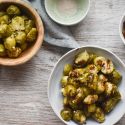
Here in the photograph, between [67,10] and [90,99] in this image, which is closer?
[90,99]

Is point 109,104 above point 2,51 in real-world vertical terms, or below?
below

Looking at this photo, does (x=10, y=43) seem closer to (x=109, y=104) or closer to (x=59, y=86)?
(x=59, y=86)

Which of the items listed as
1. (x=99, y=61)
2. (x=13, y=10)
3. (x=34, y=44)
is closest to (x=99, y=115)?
(x=99, y=61)

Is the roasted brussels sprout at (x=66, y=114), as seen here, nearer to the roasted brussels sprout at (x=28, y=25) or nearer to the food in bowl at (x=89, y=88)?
the food in bowl at (x=89, y=88)

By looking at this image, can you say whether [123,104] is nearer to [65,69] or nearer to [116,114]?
[116,114]

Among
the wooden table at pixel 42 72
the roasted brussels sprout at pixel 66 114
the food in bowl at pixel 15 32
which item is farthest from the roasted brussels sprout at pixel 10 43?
the roasted brussels sprout at pixel 66 114

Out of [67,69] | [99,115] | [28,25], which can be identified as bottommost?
[99,115]
